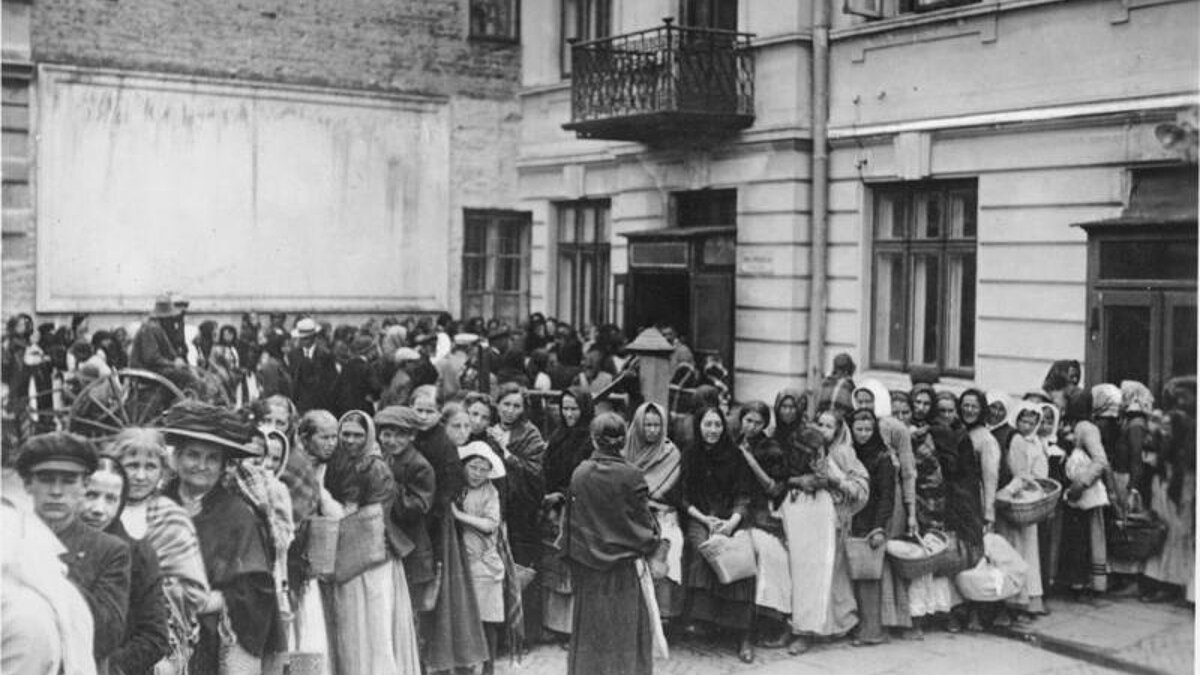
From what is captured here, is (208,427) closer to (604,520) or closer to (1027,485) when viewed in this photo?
(604,520)

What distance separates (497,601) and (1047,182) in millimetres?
7318

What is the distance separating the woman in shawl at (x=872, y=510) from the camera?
8.72 metres

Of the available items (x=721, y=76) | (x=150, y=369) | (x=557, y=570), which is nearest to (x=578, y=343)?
(x=721, y=76)

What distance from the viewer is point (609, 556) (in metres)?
7.25

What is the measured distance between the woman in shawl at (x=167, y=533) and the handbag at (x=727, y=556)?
3595mm

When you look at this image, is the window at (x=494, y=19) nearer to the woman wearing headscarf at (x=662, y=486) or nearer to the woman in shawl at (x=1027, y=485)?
the woman in shawl at (x=1027, y=485)

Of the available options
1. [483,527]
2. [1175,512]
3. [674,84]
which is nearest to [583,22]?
[674,84]

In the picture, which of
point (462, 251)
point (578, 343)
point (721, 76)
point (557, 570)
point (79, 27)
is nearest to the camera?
point (557, 570)

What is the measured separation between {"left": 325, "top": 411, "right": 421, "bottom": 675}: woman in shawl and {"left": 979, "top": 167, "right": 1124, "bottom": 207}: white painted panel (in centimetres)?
772

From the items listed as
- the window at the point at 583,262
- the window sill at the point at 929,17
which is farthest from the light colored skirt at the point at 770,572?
the window at the point at 583,262

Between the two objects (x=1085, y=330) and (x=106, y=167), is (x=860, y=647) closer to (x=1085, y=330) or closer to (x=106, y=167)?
(x=1085, y=330)

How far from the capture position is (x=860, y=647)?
875cm

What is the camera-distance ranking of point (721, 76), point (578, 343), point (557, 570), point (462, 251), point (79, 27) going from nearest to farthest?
point (557, 570) → point (578, 343) → point (721, 76) → point (79, 27) → point (462, 251)

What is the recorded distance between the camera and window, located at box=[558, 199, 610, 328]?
18.9 meters
